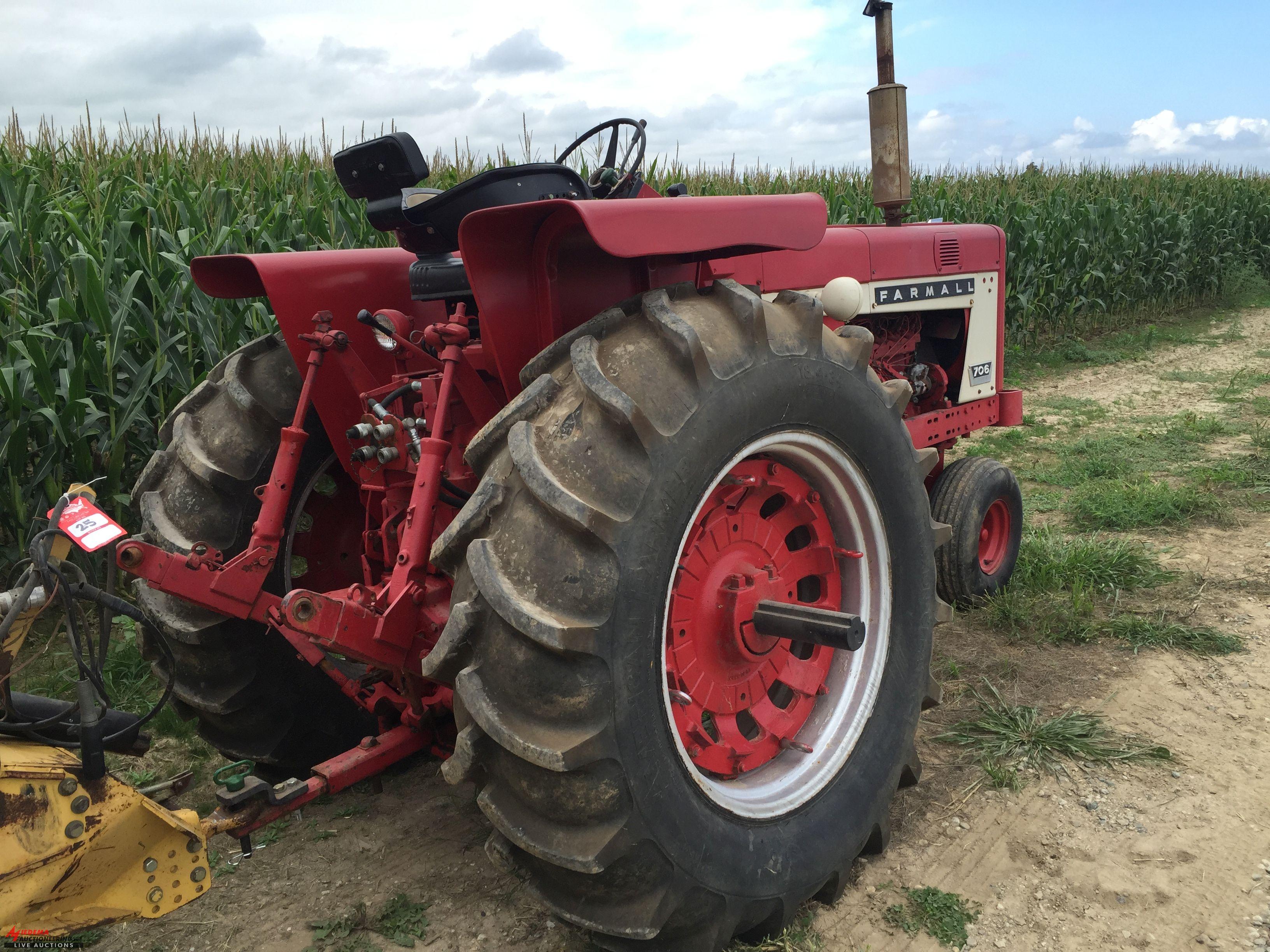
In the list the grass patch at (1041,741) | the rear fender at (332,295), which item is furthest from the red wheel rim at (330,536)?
the grass patch at (1041,741)

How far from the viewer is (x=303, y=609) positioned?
5.48ft

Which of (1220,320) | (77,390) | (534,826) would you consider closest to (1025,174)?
(1220,320)

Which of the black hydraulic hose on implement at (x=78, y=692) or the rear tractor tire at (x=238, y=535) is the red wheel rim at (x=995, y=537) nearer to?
the rear tractor tire at (x=238, y=535)

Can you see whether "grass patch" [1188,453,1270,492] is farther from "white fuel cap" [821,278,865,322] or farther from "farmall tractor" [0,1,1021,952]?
"farmall tractor" [0,1,1021,952]

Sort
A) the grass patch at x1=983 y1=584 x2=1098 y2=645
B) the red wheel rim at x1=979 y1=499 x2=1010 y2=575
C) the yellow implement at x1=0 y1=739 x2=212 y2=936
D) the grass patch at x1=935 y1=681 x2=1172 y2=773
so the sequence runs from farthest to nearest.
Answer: the red wheel rim at x1=979 y1=499 x2=1010 y2=575 < the grass patch at x1=983 y1=584 x2=1098 y2=645 < the grass patch at x1=935 y1=681 x2=1172 y2=773 < the yellow implement at x1=0 y1=739 x2=212 y2=936

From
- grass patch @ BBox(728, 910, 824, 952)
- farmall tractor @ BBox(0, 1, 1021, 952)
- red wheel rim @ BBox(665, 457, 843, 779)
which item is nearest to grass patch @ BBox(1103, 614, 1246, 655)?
farmall tractor @ BBox(0, 1, 1021, 952)

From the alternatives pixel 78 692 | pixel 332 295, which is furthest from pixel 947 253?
pixel 78 692

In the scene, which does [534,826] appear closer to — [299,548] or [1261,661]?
[299,548]

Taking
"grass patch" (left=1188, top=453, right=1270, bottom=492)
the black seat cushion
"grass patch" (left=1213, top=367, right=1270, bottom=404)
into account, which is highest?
the black seat cushion

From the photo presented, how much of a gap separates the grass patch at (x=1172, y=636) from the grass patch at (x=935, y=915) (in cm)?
162

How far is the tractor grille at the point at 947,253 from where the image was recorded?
3.58 m

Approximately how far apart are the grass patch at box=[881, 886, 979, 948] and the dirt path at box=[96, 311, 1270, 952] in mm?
24

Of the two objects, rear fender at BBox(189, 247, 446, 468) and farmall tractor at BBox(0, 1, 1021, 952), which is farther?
rear fender at BBox(189, 247, 446, 468)

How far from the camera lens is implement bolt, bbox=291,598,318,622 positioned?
1.65 m
